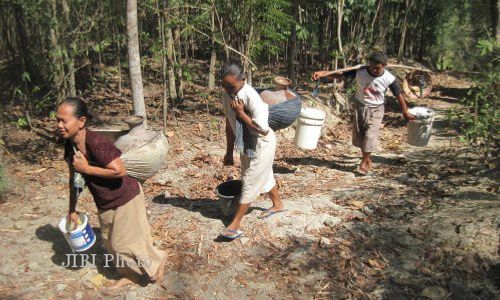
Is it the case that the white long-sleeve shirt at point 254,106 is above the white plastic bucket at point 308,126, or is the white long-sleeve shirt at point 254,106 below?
above

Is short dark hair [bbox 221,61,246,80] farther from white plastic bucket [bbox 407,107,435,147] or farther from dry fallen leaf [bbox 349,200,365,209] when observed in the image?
white plastic bucket [bbox 407,107,435,147]

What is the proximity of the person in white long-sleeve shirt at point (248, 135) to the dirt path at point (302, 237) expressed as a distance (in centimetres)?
44

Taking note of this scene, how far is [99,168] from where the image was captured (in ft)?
8.89

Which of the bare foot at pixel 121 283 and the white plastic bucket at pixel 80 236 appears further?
the bare foot at pixel 121 283

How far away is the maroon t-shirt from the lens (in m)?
2.74

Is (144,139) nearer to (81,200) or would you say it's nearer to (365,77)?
(81,200)

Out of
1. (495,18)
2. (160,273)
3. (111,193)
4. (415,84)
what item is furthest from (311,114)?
(495,18)

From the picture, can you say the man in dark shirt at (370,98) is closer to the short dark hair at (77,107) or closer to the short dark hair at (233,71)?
the short dark hair at (233,71)

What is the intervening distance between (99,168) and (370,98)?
3.63m

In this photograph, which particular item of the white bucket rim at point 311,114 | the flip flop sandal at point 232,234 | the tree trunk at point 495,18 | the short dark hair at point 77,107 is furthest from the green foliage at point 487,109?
the tree trunk at point 495,18

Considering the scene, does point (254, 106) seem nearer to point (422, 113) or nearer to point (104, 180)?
point (104, 180)

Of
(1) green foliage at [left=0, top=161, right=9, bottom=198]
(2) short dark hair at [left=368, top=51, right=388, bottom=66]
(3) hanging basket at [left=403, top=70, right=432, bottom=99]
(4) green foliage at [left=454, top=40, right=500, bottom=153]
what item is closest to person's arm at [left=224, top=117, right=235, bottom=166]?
(2) short dark hair at [left=368, top=51, right=388, bottom=66]

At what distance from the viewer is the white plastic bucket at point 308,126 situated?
17.1 feet

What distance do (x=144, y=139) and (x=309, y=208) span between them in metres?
1.98
